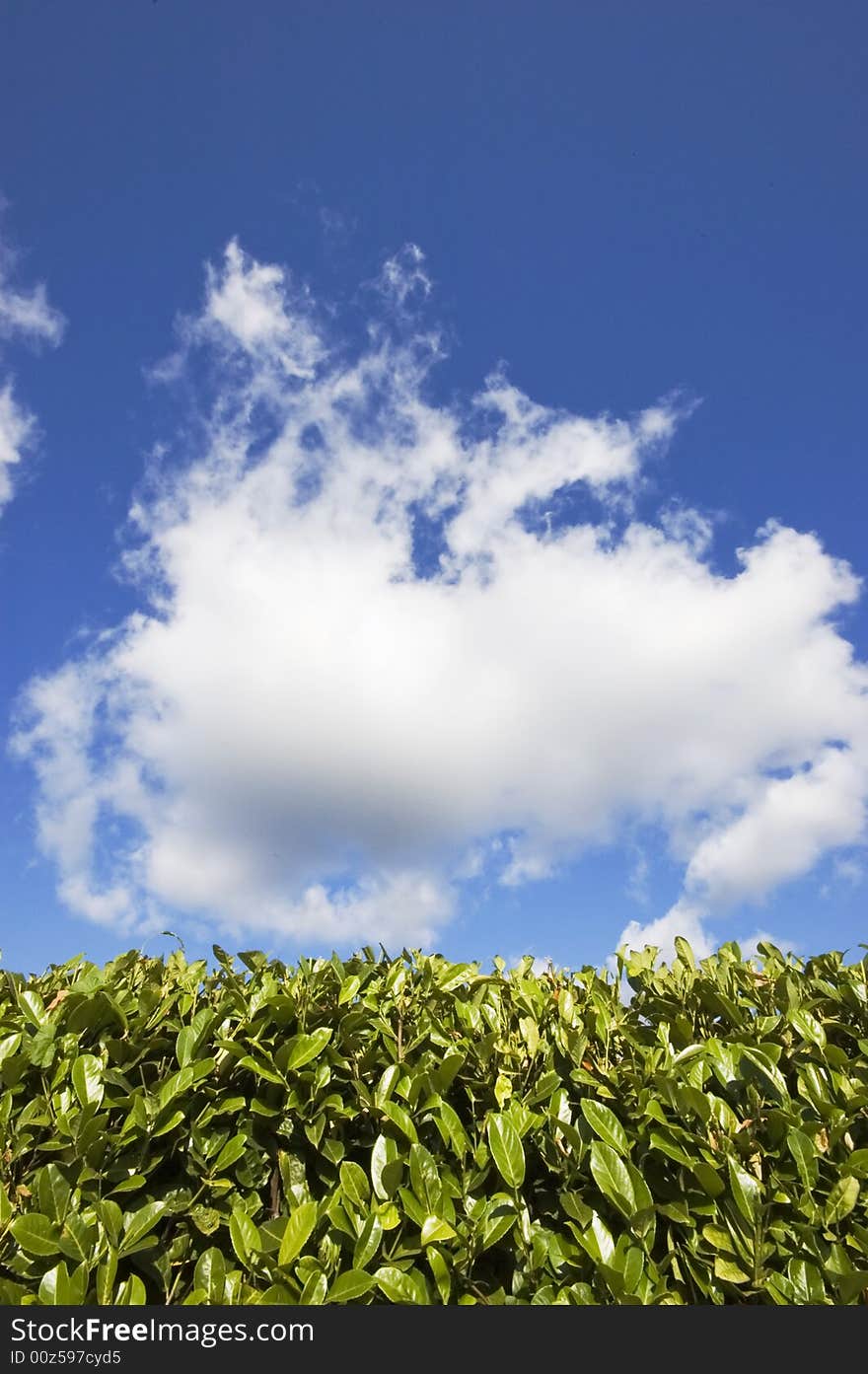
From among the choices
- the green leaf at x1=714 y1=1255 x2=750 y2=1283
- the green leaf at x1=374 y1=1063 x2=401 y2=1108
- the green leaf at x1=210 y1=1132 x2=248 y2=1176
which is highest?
the green leaf at x1=374 y1=1063 x2=401 y2=1108

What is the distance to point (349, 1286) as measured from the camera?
277 centimetres

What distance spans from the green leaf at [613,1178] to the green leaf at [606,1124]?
3.4 inches

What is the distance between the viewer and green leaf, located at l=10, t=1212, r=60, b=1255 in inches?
114

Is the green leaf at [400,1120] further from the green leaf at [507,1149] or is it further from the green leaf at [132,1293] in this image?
the green leaf at [132,1293]

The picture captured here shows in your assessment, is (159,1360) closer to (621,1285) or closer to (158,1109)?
(158,1109)

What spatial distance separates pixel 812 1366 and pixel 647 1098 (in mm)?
928

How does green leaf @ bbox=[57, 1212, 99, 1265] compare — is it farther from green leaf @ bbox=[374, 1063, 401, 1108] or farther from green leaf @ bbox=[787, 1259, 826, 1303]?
green leaf @ bbox=[787, 1259, 826, 1303]

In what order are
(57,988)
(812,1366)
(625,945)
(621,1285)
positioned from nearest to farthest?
(812,1366), (621,1285), (57,988), (625,945)

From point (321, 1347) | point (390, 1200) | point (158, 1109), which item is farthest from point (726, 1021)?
point (158, 1109)

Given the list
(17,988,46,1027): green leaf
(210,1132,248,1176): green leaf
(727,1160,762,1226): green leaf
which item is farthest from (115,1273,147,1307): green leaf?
(727,1160,762,1226): green leaf

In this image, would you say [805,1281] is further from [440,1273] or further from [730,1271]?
[440,1273]

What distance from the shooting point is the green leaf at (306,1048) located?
137 inches

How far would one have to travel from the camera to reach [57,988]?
4348 mm

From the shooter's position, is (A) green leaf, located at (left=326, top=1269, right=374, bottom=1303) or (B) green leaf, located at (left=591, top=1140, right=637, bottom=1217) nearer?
(A) green leaf, located at (left=326, top=1269, right=374, bottom=1303)
